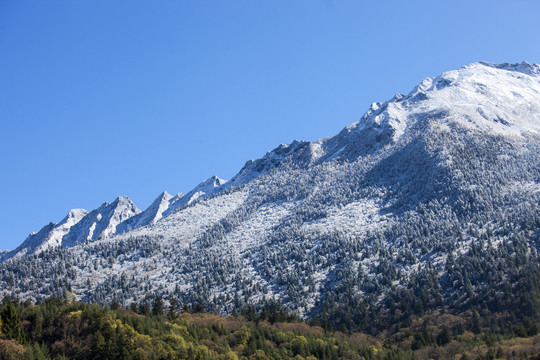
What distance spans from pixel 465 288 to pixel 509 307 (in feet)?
62.7

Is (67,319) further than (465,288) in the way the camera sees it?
No

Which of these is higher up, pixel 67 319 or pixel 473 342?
pixel 67 319

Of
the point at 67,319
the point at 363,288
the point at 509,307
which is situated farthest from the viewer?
the point at 363,288

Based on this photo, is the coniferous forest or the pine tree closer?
the pine tree

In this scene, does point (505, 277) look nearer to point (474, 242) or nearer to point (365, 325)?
point (474, 242)

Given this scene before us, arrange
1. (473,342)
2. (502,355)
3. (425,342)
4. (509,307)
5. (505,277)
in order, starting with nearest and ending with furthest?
(502,355)
(473,342)
(425,342)
(509,307)
(505,277)

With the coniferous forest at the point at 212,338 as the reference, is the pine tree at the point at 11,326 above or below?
above

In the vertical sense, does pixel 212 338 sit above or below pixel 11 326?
below

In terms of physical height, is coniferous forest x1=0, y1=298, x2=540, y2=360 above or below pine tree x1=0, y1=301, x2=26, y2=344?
below

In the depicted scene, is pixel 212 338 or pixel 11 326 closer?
pixel 11 326

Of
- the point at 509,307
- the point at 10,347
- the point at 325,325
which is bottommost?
the point at 509,307

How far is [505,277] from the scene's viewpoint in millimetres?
162250

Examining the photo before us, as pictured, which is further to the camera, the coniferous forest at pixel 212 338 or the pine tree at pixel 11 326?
the coniferous forest at pixel 212 338

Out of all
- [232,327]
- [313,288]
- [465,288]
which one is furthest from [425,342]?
[313,288]
